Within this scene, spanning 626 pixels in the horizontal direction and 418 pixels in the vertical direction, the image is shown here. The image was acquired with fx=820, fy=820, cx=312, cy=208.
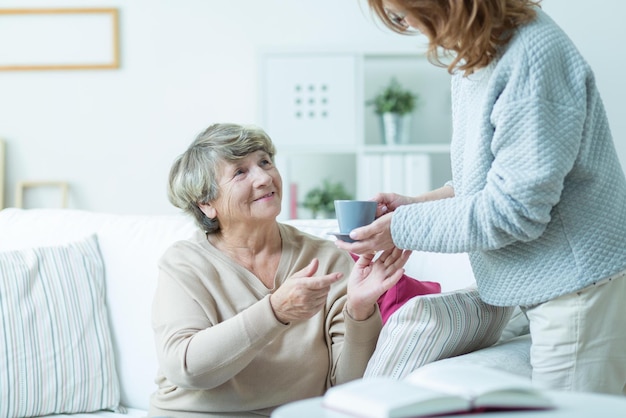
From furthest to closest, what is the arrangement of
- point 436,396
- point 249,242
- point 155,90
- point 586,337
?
point 155,90
point 249,242
point 586,337
point 436,396

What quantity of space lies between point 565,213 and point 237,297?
34.1 inches

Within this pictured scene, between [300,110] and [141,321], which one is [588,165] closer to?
[141,321]

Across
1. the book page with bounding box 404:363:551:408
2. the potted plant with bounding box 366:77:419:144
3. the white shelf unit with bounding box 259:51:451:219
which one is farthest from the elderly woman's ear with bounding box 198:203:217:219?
the potted plant with bounding box 366:77:419:144

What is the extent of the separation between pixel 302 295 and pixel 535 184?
55cm

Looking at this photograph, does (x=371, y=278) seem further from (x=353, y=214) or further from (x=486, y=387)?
(x=486, y=387)

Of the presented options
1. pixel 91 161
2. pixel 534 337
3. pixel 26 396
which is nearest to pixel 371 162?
pixel 91 161

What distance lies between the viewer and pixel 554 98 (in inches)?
52.8

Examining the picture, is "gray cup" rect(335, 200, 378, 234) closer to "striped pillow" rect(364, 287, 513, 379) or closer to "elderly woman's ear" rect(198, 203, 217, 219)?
"striped pillow" rect(364, 287, 513, 379)

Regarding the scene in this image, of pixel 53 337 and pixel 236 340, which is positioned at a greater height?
pixel 236 340

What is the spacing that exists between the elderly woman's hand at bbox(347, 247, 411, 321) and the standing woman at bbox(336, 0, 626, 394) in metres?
0.26

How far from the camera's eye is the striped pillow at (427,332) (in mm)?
1692

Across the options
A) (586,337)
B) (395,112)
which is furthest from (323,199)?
(586,337)

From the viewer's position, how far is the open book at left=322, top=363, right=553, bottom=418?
3.13ft

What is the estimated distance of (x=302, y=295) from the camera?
65.1 inches
